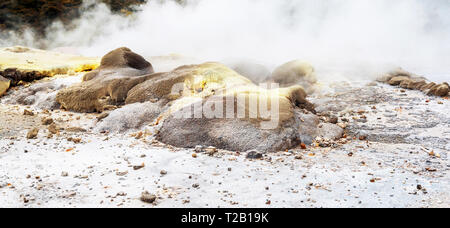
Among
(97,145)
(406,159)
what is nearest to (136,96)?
(97,145)

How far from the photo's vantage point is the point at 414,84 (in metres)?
6.80

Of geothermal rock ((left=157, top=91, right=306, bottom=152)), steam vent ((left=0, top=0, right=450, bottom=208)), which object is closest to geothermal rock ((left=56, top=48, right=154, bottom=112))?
steam vent ((left=0, top=0, right=450, bottom=208))

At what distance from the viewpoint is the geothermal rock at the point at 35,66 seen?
24.9 ft

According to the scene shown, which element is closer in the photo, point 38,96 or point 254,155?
point 254,155

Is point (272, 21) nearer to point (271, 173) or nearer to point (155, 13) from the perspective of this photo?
point (155, 13)

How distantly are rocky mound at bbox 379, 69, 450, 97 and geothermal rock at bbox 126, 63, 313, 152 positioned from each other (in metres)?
2.82

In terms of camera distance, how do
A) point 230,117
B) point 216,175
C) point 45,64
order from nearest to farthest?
point 216,175 < point 230,117 < point 45,64

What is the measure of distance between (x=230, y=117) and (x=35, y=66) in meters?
6.41

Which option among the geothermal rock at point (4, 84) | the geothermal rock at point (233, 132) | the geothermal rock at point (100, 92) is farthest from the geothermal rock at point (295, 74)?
the geothermal rock at point (4, 84)

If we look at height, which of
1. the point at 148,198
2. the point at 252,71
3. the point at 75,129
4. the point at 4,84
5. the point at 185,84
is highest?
the point at 185,84

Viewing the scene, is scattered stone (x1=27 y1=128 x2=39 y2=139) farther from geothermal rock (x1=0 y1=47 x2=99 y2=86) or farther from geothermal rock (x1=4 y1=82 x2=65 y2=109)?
geothermal rock (x1=0 y1=47 x2=99 y2=86)

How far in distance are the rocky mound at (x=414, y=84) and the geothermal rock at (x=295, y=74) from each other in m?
1.74

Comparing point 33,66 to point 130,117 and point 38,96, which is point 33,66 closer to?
point 38,96

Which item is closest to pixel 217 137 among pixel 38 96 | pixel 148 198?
pixel 148 198
